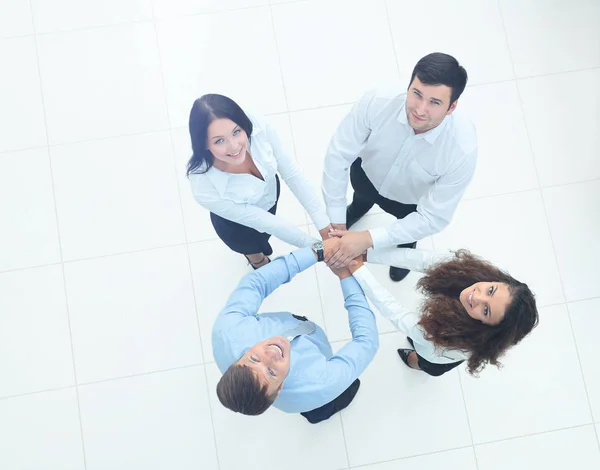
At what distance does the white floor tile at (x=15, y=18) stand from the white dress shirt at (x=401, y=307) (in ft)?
8.10

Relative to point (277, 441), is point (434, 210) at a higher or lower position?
higher

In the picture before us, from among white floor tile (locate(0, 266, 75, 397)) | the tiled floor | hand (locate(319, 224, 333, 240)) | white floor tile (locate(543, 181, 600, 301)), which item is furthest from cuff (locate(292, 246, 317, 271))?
white floor tile (locate(543, 181, 600, 301))

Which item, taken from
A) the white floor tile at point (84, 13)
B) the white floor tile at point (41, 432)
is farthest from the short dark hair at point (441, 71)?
the white floor tile at point (41, 432)

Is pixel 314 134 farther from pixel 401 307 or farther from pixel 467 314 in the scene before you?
pixel 467 314

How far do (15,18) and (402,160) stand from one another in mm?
2518

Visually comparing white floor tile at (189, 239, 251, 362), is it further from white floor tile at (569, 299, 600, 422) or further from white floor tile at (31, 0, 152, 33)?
white floor tile at (569, 299, 600, 422)

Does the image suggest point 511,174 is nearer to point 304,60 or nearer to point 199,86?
point 304,60

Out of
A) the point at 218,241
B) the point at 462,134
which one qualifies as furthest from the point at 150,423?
the point at 462,134

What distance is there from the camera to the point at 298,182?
2.51 m

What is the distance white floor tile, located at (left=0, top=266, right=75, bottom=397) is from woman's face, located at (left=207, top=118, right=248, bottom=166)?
151 centimetres

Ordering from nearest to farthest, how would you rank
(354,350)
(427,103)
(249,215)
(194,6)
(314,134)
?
(427,103)
(354,350)
(249,215)
(314,134)
(194,6)

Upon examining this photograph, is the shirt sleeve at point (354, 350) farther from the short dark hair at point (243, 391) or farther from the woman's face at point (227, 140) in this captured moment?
the woman's face at point (227, 140)

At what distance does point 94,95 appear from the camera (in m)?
3.25

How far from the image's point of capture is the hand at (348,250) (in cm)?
242
